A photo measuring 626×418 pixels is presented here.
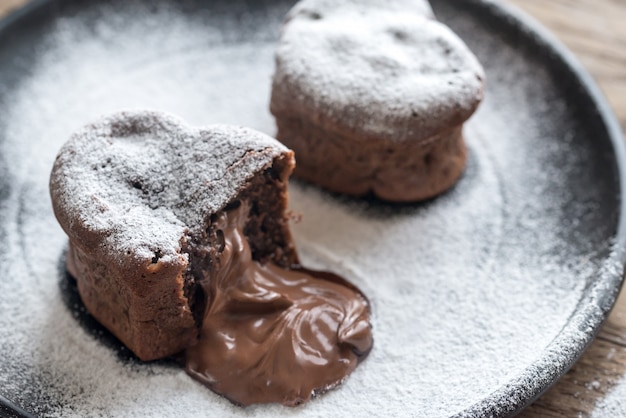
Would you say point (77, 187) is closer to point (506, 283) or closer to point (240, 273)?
point (240, 273)

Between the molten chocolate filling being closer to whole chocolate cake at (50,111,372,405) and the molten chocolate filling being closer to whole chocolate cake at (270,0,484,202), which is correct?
whole chocolate cake at (50,111,372,405)

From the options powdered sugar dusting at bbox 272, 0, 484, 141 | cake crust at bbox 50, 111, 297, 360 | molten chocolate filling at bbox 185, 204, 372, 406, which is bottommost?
molten chocolate filling at bbox 185, 204, 372, 406

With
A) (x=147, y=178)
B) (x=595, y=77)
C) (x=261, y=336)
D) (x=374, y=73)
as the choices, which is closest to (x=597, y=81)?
(x=595, y=77)

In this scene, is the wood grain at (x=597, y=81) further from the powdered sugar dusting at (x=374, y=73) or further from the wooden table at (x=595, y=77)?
the powdered sugar dusting at (x=374, y=73)

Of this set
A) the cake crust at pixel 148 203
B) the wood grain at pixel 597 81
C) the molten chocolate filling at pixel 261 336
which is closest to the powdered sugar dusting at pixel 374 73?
the cake crust at pixel 148 203

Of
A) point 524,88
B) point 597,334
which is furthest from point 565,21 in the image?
point 597,334

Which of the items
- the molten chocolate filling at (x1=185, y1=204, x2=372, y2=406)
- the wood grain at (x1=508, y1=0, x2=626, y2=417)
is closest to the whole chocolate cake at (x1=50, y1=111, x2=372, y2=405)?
the molten chocolate filling at (x1=185, y1=204, x2=372, y2=406)
